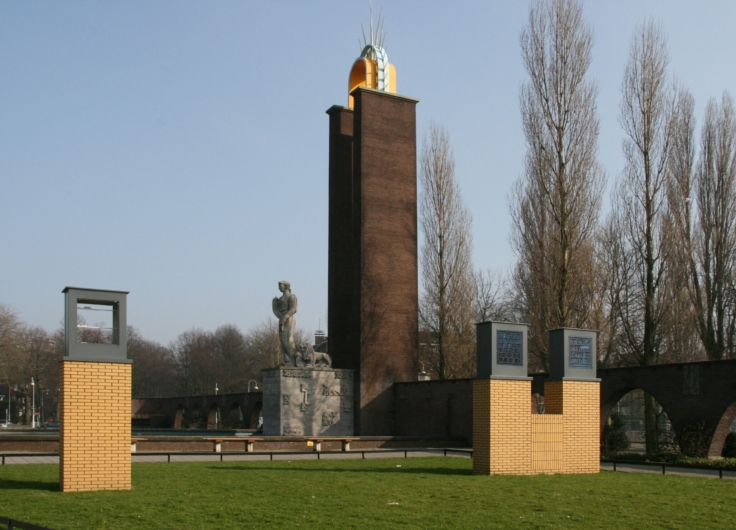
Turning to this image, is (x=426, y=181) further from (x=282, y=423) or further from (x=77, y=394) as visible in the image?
(x=77, y=394)

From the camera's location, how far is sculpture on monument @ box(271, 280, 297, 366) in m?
31.4

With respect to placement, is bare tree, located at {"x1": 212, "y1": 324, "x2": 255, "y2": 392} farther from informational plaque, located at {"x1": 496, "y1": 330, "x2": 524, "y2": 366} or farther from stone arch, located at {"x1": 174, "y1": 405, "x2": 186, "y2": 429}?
informational plaque, located at {"x1": 496, "y1": 330, "x2": 524, "y2": 366}

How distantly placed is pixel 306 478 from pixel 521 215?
19.1 metres

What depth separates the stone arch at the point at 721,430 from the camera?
1989 cm

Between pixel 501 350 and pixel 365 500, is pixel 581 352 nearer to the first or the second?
pixel 501 350

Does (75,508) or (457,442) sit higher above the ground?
(75,508)

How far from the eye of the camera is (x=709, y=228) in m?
31.7

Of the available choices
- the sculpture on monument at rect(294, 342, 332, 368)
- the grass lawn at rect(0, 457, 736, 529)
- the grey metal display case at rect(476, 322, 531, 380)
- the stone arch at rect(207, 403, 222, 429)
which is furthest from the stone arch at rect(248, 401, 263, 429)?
the grey metal display case at rect(476, 322, 531, 380)

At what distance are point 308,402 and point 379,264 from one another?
6.10 m

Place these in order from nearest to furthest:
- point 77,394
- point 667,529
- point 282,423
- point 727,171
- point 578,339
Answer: point 667,529 < point 77,394 < point 578,339 < point 282,423 < point 727,171

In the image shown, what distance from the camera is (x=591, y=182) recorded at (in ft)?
90.2

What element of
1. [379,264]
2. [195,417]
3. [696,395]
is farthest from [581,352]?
[195,417]

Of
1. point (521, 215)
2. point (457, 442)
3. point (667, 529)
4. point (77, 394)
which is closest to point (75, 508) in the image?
point (77, 394)

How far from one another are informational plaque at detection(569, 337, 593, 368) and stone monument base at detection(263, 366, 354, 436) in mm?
15334
